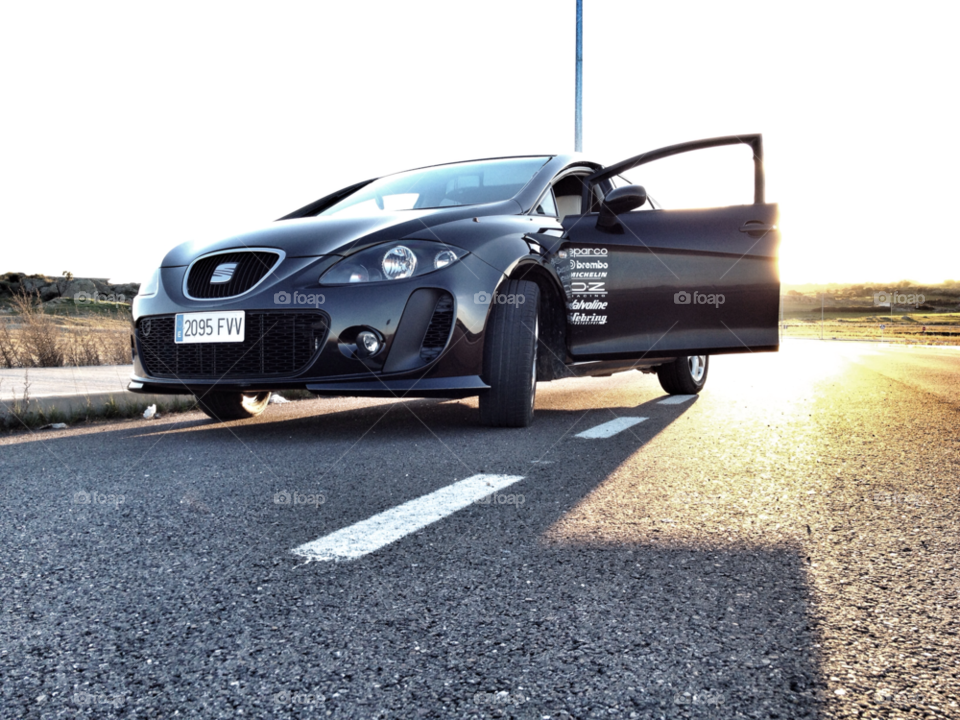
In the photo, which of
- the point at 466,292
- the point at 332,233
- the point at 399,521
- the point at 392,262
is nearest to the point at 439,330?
the point at 466,292

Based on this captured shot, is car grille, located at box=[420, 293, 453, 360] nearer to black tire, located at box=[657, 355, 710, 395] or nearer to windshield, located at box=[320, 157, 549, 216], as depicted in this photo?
windshield, located at box=[320, 157, 549, 216]

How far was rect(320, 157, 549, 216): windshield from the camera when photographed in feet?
16.8

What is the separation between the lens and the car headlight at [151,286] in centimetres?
452

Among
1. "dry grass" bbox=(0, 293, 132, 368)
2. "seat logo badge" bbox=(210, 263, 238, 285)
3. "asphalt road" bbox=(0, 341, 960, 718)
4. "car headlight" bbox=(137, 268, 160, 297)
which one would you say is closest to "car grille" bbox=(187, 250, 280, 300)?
"seat logo badge" bbox=(210, 263, 238, 285)

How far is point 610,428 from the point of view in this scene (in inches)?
189

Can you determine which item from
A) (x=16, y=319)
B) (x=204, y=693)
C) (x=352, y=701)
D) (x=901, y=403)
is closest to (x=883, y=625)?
(x=352, y=701)

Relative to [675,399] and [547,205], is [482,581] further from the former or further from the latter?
[675,399]

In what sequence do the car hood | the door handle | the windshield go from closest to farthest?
the car hood, the windshield, the door handle

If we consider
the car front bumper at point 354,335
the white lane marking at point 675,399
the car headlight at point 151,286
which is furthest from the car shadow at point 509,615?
the white lane marking at point 675,399

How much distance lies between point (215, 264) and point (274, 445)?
3.17 ft

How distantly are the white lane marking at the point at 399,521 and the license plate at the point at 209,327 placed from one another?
5.08ft

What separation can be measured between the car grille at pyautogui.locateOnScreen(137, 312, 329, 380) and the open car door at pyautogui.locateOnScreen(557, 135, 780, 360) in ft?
5.17

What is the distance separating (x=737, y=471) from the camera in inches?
136

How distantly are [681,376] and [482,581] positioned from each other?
5087 mm
